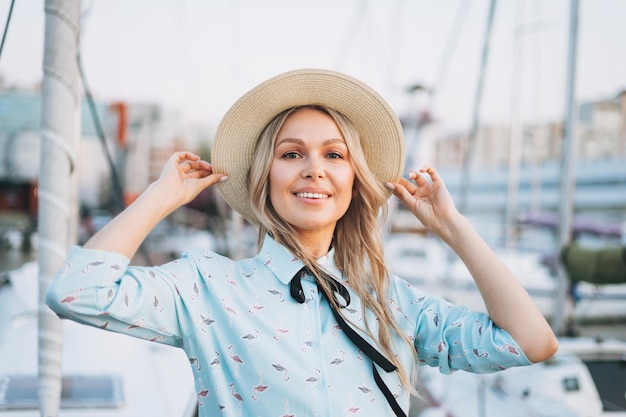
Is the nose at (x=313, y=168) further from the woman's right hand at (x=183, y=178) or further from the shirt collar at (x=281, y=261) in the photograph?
the woman's right hand at (x=183, y=178)

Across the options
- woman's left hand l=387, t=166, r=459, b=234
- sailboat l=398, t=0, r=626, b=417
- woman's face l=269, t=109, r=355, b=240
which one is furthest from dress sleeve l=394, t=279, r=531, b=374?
sailboat l=398, t=0, r=626, b=417

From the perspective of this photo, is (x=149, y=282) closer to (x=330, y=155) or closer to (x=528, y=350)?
(x=330, y=155)

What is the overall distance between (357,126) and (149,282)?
2.72ft

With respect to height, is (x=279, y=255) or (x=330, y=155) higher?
(x=330, y=155)

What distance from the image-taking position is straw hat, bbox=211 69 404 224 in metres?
1.64

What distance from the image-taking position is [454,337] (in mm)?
1477

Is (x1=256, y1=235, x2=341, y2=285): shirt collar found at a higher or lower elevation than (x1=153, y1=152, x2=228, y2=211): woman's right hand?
lower

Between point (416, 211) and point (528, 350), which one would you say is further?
point (416, 211)

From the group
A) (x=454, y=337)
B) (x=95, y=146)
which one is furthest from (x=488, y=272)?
(x=95, y=146)

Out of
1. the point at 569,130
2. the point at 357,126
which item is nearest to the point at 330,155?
the point at 357,126

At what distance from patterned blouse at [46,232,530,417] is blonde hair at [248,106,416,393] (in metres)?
0.03

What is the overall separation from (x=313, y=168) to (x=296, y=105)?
261mm

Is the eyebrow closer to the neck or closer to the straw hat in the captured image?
the straw hat

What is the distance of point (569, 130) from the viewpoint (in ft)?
19.5
